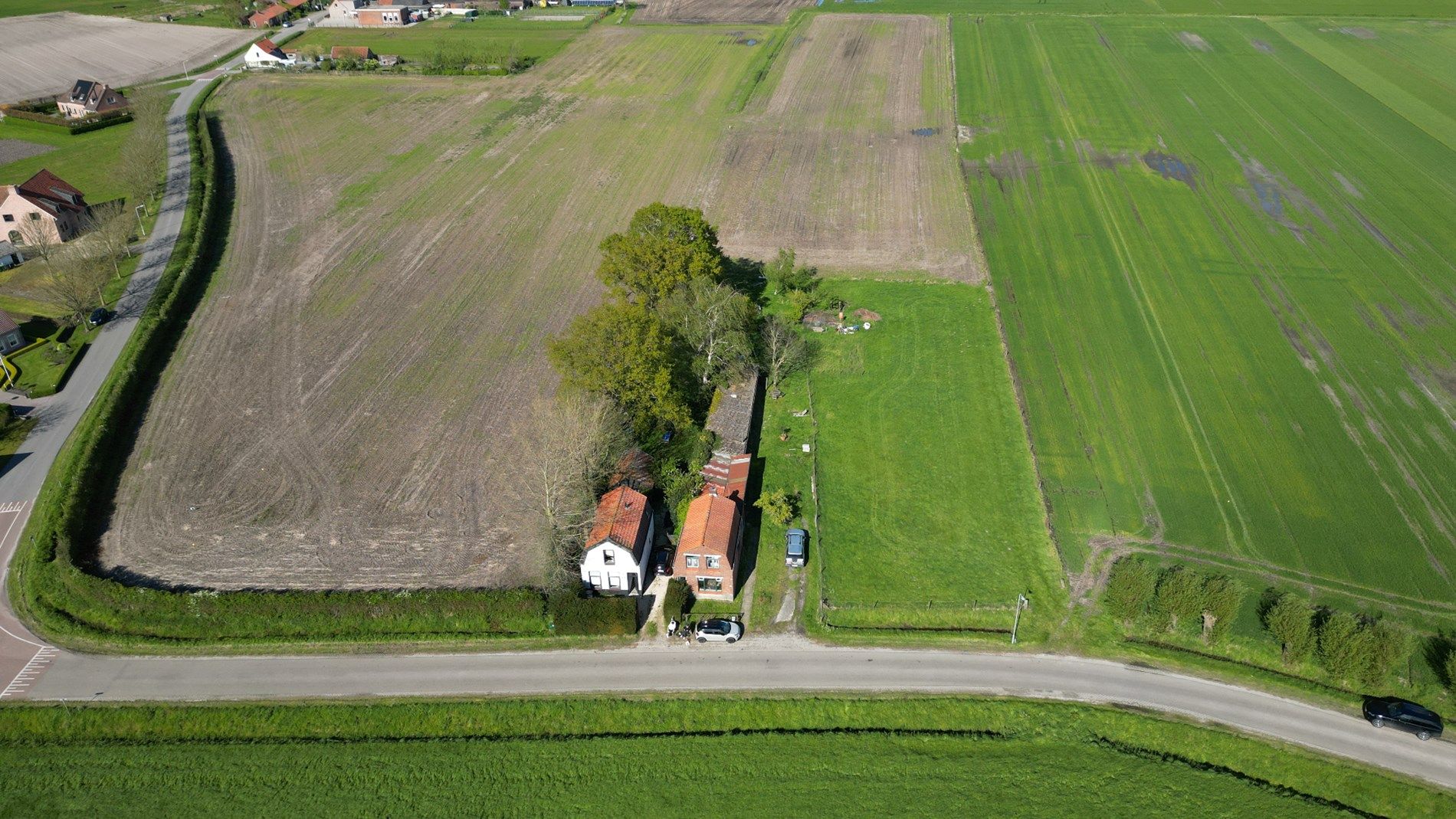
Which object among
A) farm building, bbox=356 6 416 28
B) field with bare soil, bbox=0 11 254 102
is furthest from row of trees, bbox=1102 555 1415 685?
farm building, bbox=356 6 416 28

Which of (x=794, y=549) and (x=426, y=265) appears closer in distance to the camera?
(x=794, y=549)

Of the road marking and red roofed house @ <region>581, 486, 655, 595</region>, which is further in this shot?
red roofed house @ <region>581, 486, 655, 595</region>

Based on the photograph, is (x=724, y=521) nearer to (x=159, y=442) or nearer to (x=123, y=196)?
(x=159, y=442)

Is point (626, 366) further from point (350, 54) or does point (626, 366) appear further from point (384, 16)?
point (384, 16)

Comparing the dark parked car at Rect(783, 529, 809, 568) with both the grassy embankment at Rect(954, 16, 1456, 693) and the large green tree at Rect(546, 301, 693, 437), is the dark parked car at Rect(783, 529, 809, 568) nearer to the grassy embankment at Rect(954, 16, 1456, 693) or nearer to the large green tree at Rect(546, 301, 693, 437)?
the large green tree at Rect(546, 301, 693, 437)

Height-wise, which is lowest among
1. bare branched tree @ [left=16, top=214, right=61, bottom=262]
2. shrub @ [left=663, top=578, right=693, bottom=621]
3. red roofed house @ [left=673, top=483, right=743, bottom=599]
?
shrub @ [left=663, top=578, right=693, bottom=621]

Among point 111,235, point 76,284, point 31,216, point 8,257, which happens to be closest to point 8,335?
point 76,284

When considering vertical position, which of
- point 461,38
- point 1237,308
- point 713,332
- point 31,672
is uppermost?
point 461,38
